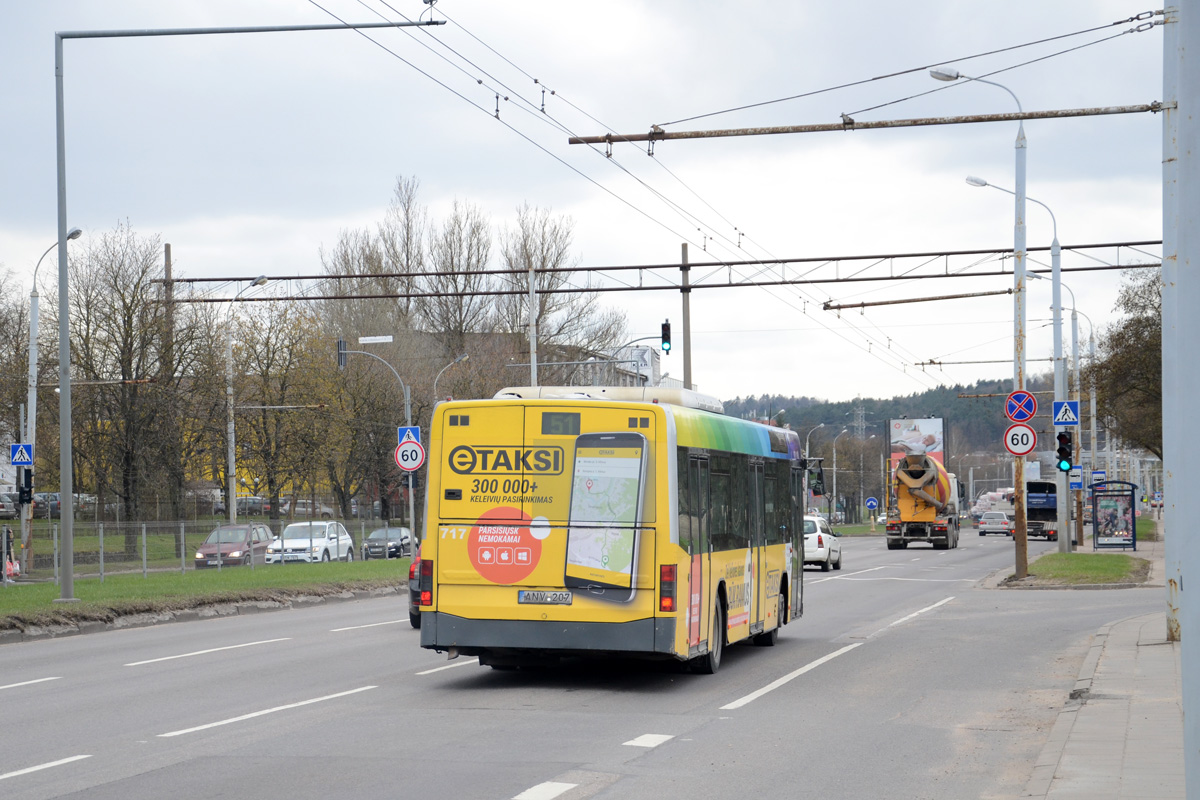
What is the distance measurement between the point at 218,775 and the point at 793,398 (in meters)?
187

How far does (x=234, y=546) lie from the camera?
127 ft

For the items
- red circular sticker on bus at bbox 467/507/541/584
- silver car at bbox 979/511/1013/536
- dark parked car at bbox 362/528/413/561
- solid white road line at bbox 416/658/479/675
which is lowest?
silver car at bbox 979/511/1013/536

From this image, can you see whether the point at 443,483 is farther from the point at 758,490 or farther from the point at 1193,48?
the point at 1193,48

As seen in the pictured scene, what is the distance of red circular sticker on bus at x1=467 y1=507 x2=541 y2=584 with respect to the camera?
1222cm

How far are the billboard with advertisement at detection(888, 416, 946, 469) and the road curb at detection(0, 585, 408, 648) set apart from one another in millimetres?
48267

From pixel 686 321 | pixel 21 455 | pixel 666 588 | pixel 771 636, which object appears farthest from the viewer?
pixel 686 321

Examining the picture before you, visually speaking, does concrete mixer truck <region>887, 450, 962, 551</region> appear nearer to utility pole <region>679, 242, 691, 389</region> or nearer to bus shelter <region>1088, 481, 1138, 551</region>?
bus shelter <region>1088, 481, 1138, 551</region>

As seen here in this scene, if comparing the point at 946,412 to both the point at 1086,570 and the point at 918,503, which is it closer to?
the point at 918,503

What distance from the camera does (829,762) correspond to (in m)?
8.84

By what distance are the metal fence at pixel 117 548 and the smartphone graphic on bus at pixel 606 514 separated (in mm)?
22455

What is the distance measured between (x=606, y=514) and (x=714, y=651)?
8.02ft

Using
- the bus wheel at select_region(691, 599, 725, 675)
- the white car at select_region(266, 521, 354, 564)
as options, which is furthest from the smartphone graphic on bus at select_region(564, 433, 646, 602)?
the white car at select_region(266, 521, 354, 564)

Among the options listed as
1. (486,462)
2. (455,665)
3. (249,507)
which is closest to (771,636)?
(455,665)

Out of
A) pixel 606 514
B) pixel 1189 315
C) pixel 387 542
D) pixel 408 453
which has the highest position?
pixel 1189 315
